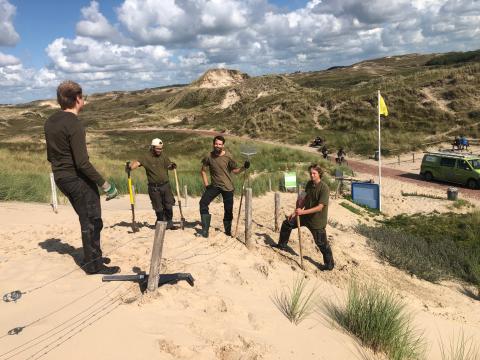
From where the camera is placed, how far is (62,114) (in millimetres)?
4445

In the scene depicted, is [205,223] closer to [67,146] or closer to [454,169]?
[67,146]

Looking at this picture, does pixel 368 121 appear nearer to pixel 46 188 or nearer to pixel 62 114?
pixel 46 188

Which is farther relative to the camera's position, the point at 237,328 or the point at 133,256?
the point at 133,256

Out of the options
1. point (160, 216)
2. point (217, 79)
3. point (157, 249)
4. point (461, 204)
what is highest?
point (217, 79)

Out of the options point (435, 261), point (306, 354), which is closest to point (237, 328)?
point (306, 354)

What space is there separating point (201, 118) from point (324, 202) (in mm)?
64387

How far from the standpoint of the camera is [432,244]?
10.0 meters

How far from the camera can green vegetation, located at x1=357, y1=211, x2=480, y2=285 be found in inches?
320

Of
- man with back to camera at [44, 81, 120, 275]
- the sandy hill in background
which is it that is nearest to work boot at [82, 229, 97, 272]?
man with back to camera at [44, 81, 120, 275]

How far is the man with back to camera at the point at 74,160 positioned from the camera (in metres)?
4.44

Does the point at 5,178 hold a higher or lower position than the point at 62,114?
lower

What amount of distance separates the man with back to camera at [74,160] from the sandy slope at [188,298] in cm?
85

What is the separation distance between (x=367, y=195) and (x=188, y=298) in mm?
10946

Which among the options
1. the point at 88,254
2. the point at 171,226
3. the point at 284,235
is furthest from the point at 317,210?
the point at 88,254
